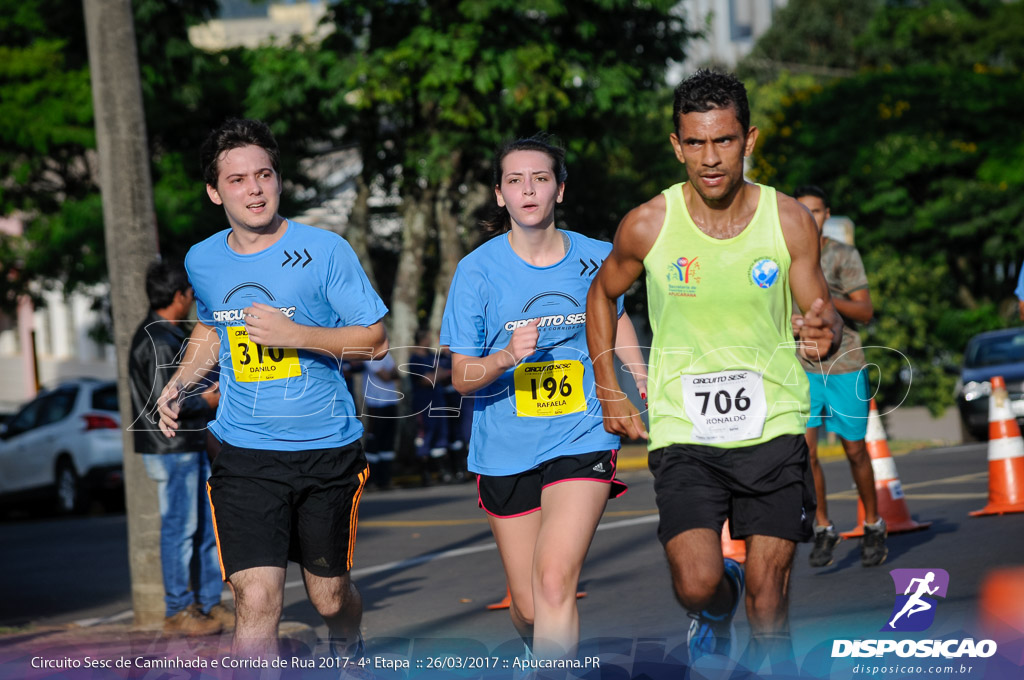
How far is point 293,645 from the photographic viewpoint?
6.54 m

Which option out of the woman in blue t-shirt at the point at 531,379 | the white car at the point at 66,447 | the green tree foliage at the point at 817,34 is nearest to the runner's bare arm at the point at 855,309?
the woman in blue t-shirt at the point at 531,379

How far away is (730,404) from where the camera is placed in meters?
4.59

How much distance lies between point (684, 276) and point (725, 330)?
0.79 feet

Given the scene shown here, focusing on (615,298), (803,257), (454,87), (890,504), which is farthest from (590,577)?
(454,87)

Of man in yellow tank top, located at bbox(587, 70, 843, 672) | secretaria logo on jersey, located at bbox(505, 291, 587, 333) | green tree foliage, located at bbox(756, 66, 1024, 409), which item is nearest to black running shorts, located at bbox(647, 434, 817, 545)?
man in yellow tank top, located at bbox(587, 70, 843, 672)

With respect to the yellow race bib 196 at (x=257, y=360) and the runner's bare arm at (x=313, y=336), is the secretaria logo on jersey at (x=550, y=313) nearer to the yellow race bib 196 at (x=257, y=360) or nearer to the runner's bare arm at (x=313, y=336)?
the runner's bare arm at (x=313, y=336)

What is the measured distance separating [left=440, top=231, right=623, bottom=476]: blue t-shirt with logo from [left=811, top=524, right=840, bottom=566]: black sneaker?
346 centimetres

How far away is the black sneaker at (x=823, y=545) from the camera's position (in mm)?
8141

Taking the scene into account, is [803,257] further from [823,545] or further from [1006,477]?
[1006,477]

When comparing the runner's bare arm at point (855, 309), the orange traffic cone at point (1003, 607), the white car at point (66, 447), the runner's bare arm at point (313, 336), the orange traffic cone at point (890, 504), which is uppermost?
the runner's bare arm at point (313, 336)

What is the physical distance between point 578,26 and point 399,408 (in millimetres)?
6198

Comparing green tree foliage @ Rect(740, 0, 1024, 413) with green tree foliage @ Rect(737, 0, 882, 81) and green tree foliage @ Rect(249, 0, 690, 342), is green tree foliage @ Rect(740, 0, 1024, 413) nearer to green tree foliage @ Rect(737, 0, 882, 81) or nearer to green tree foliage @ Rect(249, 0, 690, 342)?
green tree foliage @ Rect(249, 0, 690, 342)

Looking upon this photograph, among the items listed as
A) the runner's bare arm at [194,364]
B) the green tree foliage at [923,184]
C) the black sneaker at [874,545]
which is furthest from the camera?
the green tree foliage at [923,184]

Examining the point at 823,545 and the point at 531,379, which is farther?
the point at 823,545
